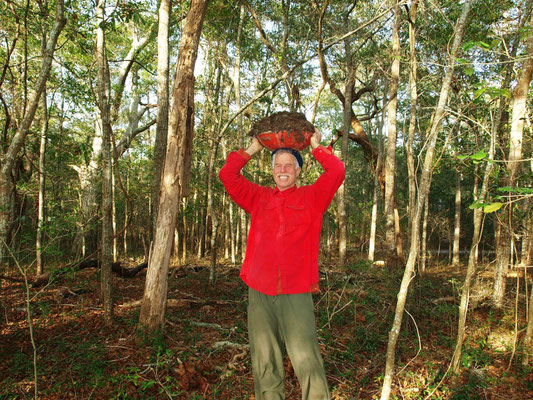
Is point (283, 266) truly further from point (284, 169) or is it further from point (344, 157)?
point (344, 157)

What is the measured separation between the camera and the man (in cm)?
211

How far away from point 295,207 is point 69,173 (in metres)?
13.5

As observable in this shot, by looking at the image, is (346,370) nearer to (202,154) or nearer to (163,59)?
(163,59)

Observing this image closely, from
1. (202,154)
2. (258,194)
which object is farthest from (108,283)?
(202,154)

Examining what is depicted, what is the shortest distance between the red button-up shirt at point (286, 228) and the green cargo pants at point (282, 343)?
0.31 ft

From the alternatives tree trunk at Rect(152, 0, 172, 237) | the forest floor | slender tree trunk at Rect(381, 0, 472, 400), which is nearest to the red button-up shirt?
slender tree trunk at Rect(381, 0, 472, 400)

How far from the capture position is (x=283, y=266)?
7.34ft

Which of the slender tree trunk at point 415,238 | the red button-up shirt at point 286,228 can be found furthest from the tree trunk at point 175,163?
the slender tree trunk at point 415,238

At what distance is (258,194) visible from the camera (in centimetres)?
251

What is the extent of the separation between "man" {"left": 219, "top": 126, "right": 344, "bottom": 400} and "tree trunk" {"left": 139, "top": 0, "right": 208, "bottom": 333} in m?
1.66

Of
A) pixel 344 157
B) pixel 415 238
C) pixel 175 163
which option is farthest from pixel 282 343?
pixel 344 157

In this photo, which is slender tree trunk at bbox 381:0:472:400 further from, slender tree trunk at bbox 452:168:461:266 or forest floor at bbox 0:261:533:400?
slender tree trunk at bbox 452:168:461:266

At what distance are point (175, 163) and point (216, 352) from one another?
232 centimetres

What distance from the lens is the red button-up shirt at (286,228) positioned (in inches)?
87.9
